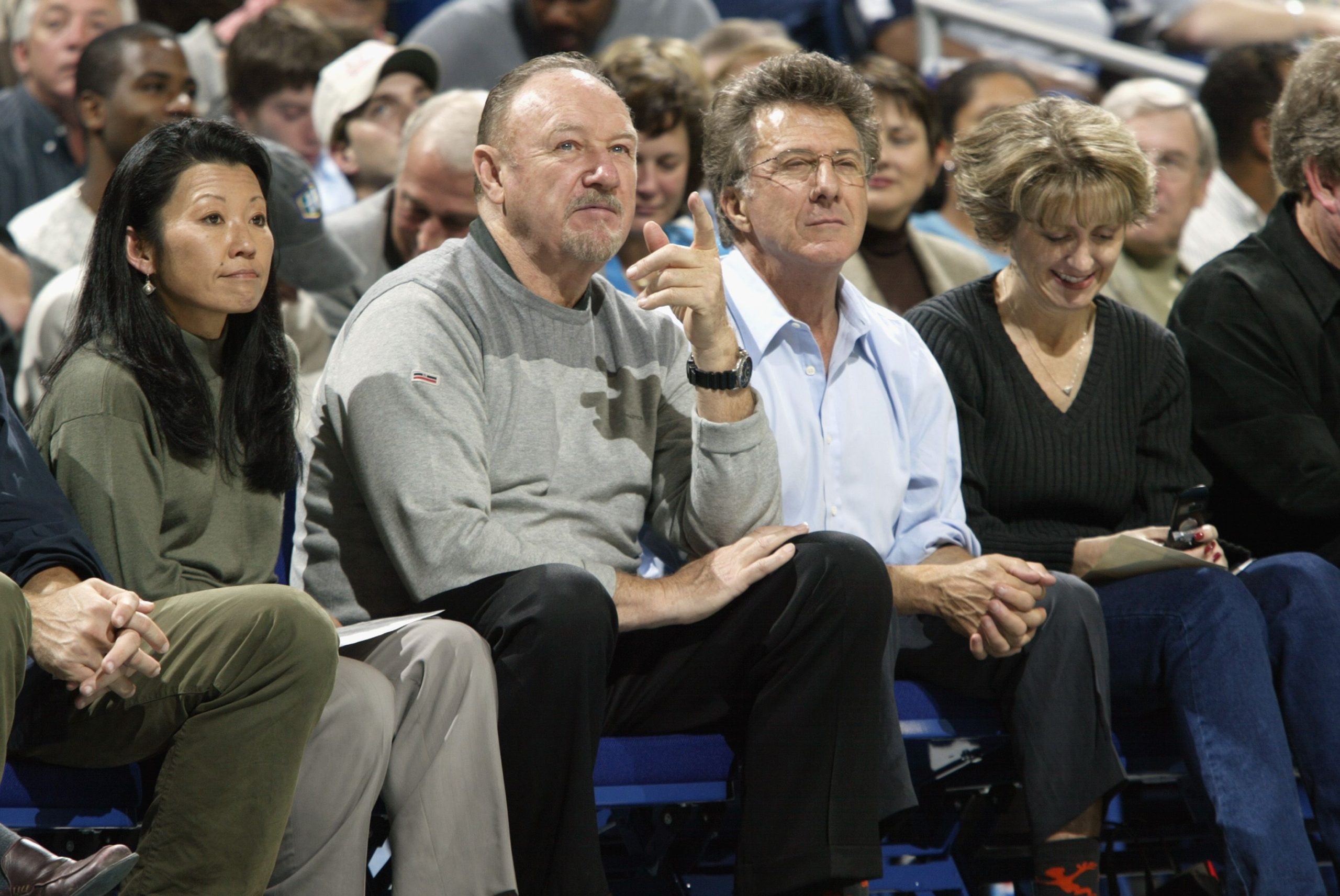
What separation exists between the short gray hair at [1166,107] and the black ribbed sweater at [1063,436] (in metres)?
1.56

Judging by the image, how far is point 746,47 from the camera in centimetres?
444

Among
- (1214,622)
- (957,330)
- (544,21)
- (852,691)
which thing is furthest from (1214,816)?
(544,21)

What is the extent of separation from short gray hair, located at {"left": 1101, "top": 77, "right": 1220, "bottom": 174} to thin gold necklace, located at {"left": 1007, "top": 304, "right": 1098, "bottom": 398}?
1.60 m

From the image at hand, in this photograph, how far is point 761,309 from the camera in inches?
109

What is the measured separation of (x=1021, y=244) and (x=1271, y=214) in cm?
64

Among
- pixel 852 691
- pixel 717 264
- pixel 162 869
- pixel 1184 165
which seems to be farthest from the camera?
pixel 1184 165

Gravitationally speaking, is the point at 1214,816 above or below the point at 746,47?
below

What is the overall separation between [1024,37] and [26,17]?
10.1 ft

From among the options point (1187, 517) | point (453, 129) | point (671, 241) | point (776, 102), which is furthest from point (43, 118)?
point (1187, 517)

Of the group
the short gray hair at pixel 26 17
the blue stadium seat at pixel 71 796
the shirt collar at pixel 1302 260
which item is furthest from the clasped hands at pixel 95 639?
the short gray hair at pixel 26 17

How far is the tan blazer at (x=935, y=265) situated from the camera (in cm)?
385

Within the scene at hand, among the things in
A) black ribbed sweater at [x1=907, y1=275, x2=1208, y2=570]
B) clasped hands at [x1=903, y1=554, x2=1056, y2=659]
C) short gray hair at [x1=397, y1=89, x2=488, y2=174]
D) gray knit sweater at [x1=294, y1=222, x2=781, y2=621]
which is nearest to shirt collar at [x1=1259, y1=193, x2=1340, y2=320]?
black ribbed sweater at [x1=907, y1=275, x2=1208, y2=570]

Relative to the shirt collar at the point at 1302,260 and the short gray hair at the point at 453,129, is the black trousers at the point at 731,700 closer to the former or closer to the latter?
the shirt collar at the point at 1302,260

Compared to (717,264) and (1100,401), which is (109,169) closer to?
(717,264)
